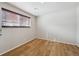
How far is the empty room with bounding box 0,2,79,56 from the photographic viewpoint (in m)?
3.75

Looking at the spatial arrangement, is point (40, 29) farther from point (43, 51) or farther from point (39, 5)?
point (43, 51)

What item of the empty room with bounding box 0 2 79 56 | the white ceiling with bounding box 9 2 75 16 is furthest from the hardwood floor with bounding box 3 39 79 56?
the white ceiling with bounding box 9 2 75 16

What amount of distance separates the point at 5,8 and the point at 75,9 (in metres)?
4.05

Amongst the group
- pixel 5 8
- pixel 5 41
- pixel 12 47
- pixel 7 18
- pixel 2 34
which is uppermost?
pixel 5 8

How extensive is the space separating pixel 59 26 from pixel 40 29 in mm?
1655

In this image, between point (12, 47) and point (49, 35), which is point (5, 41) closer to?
point (12, 47)

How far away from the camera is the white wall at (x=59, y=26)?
6.05m

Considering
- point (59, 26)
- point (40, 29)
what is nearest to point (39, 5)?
point (59, 26)

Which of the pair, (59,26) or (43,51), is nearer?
(43,51)

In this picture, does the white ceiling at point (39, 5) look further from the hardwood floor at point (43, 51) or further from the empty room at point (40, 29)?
the hardwood floor at point (43, 51)

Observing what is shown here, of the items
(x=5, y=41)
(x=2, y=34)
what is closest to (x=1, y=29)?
(x=2, y=34)

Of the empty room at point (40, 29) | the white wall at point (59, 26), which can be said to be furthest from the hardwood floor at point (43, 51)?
the white wall at point (59, 26)

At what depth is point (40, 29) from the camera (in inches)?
303

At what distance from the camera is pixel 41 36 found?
7.67 metres
